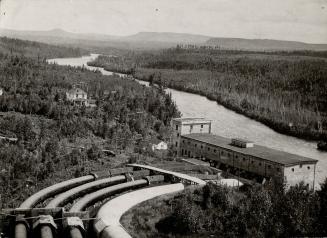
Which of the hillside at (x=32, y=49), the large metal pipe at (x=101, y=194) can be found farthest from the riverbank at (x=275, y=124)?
the hillside at (x=32, y=49)

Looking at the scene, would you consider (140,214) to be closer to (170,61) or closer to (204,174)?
(204,174)

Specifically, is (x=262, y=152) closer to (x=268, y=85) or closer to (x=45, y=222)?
(x=45, y=222)

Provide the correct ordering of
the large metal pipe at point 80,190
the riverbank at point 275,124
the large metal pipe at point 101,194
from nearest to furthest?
the large metal pipe at point 101,194 < the large metal pipe at point 80,190 < the riverbank at point 275,124

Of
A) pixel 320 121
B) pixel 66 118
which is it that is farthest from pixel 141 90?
pixel 320 121

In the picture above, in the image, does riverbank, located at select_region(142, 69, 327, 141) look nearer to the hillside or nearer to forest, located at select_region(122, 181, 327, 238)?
forest, located at select_region(122, 181, 327, 238)

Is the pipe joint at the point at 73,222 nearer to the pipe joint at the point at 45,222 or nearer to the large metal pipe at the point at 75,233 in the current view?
the large metal pipe at the point at 75,233

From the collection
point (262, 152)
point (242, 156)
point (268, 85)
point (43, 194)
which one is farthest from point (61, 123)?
point (268, 85)
